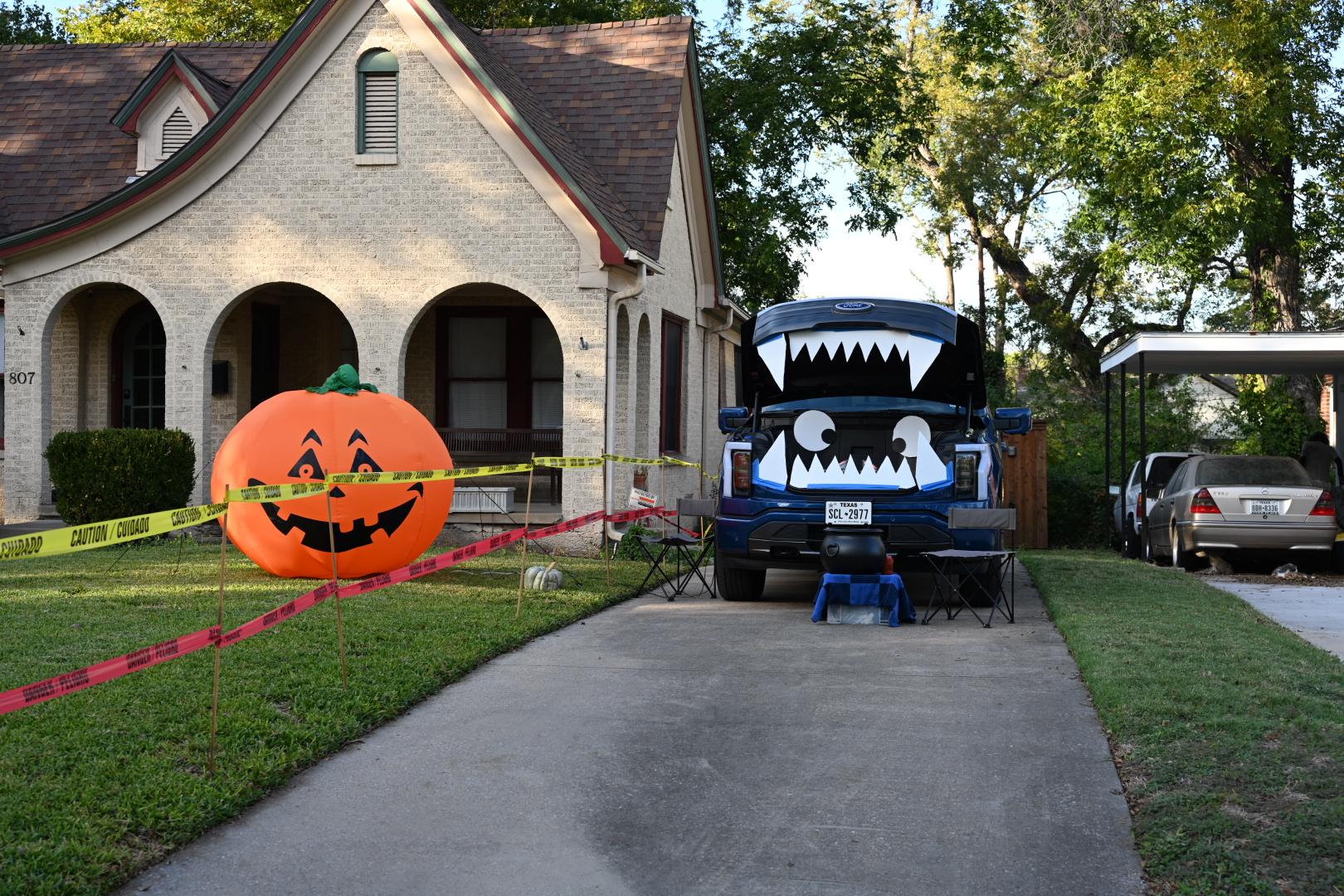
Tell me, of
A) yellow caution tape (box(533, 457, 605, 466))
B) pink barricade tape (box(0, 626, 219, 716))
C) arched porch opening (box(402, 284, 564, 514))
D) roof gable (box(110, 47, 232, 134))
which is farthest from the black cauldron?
roof gable (box(110, 47, 232, 134))

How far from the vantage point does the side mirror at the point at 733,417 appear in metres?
13.0

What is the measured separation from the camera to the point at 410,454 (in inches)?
472

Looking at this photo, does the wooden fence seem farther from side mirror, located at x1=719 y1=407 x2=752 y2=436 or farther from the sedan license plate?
the sedan license plate

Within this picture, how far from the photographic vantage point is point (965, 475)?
1141 centimetres

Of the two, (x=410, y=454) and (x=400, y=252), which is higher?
(x=400, y=252)

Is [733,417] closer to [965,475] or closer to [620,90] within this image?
[965,475]

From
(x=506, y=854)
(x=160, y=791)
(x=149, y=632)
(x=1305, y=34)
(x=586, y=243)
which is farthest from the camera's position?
(x=1305, y=34)

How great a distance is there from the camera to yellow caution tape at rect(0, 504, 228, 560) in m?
5.03

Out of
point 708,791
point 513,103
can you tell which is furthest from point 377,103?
point 708,791

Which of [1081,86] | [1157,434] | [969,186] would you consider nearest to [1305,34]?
[1081,86]

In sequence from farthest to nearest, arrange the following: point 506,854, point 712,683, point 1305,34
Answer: point 1305,34 < point 712,683 < point 506,854

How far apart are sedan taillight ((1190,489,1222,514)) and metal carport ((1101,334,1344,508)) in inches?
62.7

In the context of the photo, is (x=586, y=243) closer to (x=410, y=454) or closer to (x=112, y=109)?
(x=410, y=454)

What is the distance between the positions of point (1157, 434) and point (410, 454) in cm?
1799
